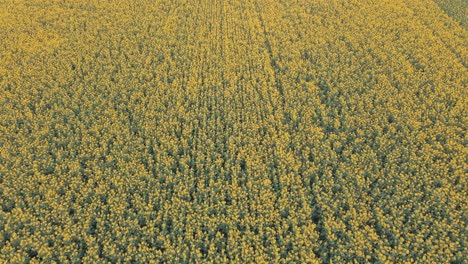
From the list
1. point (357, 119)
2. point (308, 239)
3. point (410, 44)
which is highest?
point (410, 44)

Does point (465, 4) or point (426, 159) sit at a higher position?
point (465, 4)

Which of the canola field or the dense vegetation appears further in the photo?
the dense vegetation

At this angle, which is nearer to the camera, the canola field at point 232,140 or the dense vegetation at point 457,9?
the canola field at point 232,140

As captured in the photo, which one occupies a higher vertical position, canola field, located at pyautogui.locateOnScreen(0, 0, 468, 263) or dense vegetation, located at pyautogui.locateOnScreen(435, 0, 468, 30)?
dense vegetation, located at pyautogui.locateOnScreen(435, 0, 468, 30)

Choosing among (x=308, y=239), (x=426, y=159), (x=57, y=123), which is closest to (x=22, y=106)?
(x=57, y=123)

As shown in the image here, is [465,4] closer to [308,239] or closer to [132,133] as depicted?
[308,239]

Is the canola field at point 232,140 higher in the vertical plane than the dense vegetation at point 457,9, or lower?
lower

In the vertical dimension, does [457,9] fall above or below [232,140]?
above

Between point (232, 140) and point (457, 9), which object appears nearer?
point (232, 140)
